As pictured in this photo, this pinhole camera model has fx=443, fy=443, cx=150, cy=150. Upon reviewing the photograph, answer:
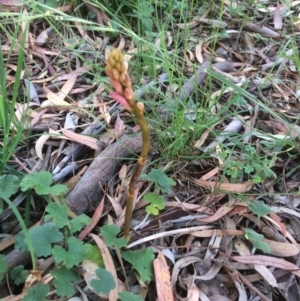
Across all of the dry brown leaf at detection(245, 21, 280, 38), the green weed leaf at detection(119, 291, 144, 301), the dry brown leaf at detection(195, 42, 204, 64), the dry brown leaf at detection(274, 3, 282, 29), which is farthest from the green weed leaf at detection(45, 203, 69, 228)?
the dry brown leaf at detection(274, 3, 282, 29)

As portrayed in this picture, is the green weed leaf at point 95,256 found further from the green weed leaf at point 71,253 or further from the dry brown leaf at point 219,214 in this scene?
the dry brown leaf at point 219,214

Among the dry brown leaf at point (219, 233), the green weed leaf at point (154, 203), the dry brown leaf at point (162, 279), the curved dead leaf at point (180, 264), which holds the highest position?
the green weed leaf at point (154, 203)

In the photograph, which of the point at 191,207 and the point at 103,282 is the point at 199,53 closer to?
the point at 191,207

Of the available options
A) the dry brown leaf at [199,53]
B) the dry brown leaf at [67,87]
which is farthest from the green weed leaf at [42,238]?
the dry brown leaf at [199,53]

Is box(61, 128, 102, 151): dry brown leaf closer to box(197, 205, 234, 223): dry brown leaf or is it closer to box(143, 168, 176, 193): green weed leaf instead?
box(143, 168, 176, 193): green weed leaf

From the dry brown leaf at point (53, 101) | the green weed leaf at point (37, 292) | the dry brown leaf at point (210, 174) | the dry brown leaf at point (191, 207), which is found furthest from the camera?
the dry brown leaf at point (53, 101)

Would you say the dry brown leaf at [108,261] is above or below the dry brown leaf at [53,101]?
below
